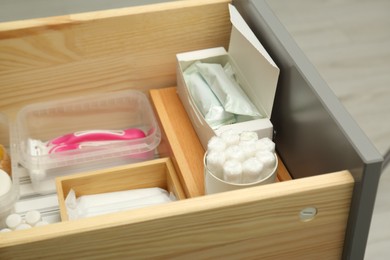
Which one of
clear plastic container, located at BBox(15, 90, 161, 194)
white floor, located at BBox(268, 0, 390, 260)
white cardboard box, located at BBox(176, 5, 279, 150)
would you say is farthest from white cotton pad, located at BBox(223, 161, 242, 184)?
white floor, located at BBox(268, 0, 390, 260)

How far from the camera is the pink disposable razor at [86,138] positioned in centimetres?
121

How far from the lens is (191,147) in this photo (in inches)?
45.6

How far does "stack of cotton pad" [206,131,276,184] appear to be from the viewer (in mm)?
948

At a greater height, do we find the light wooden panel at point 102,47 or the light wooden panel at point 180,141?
the light wooden panel at point 102,47

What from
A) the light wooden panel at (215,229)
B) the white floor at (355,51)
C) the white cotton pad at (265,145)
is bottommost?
the white floor at (355,51)

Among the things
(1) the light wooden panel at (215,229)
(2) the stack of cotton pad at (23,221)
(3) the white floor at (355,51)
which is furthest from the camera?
(3) the white floor at (355,51)

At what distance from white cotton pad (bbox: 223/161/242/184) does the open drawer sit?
7 centimetres

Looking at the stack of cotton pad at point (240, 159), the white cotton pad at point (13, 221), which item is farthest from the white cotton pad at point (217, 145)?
the white cotton pad at point (13, 221)

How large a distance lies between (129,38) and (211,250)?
1.65 feet

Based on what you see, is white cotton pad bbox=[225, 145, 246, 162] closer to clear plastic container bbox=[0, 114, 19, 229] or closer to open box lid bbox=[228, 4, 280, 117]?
open box lid bbox=[228, 4, 280, 117]

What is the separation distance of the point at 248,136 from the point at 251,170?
8 cm

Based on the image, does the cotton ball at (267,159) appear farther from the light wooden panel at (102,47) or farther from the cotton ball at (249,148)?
the light wooden panel at (102,47)

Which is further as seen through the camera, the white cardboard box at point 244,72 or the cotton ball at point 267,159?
the white cardboard box at point 244,72

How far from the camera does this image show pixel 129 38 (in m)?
1.25
